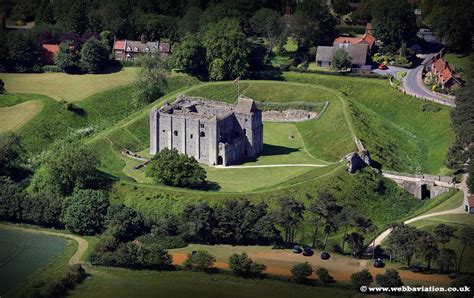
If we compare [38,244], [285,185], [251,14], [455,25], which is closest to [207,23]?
[251,14]

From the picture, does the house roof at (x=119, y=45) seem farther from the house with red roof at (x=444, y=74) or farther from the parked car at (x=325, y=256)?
the parked car at (x=325, y=256)

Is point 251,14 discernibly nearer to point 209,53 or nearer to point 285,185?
point 209,53

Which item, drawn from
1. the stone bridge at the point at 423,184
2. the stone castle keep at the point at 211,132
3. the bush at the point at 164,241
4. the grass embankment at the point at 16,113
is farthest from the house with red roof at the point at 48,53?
the stone bridge at the point at 423,184

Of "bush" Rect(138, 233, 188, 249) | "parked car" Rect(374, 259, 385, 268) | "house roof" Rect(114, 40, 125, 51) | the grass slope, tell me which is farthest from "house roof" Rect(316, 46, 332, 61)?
"parked car" Rect(374, 259, 385, 268)

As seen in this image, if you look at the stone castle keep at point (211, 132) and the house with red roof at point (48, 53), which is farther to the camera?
the house with red roof at point (48, 53)

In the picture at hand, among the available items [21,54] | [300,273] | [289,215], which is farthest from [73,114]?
[300,273]

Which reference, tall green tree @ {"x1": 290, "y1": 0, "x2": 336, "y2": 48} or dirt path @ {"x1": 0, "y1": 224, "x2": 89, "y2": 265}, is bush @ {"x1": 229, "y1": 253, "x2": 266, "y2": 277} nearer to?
dirt path @ {"x1": 0, "y1": 224, "x2": 89, "y2": 265}

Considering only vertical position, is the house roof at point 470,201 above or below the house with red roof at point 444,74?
below
